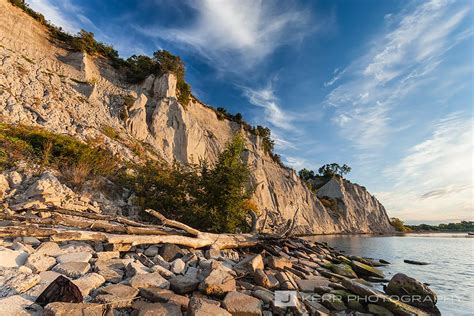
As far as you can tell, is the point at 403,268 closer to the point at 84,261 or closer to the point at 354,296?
the point at 354,296

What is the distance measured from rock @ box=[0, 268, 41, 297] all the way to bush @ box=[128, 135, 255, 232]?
7600 millimetres

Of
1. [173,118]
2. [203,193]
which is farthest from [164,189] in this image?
[173,118]

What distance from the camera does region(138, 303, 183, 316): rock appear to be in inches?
143

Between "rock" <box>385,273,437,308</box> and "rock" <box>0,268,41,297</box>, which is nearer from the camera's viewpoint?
"rock" <box>0,268,41,297</box>

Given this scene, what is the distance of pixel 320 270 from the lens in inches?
370

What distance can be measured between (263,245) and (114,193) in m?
7.34

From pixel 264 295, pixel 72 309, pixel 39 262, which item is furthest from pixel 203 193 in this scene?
pixel 72 309

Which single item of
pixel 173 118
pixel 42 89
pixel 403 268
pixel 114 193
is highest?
pixel 173 118

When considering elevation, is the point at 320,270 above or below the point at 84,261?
below

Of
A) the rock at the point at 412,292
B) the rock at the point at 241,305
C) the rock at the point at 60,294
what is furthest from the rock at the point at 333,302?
the rock at the point at 60,294

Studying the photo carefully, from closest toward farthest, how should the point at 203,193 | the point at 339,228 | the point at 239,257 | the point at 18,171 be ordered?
the point at 239,257
the point at 18,171
the point at 203,193
the point at 339,228

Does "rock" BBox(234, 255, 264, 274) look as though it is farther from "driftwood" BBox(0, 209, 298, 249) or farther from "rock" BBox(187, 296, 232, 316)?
"rock" BBox(187, 296, 232, 316)

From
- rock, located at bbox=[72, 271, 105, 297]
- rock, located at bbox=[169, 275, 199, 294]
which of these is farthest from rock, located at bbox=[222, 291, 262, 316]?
rock, located at bbox=[72, 271, 105, 297]

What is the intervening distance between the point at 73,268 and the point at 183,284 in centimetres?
190
